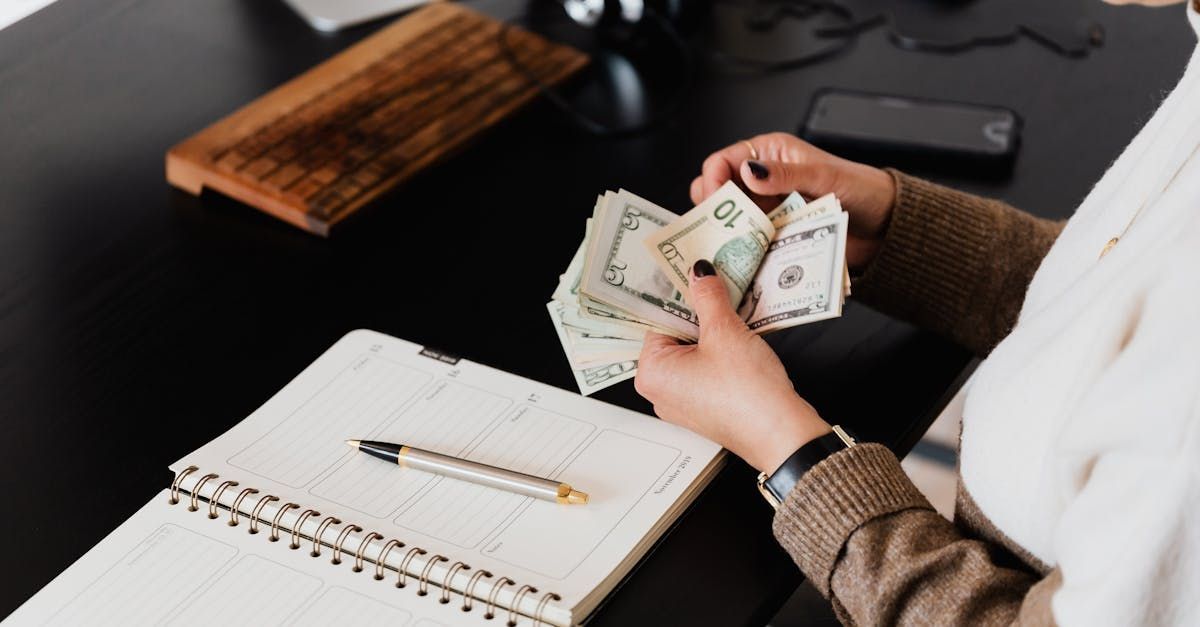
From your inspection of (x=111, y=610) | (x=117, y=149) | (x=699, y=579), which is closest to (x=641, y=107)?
(x=117, y=149)

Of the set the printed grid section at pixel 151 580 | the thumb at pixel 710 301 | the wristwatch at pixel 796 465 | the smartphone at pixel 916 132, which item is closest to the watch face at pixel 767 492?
the wristwatch at pixel 796 465

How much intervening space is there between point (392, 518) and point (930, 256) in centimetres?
58

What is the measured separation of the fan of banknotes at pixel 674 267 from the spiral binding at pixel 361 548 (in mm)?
243

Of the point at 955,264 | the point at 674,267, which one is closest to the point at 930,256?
the point at 955,264

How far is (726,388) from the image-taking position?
990mm

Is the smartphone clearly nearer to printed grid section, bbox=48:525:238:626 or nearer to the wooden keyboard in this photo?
the wooden keyboard

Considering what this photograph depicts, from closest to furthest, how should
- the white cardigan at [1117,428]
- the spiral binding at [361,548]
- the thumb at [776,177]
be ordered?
the white cardigan at [1117,428] → the spiral binding at [361,548] → the thumb at [776,177]

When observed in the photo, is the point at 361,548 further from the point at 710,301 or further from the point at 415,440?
the point at 710,301

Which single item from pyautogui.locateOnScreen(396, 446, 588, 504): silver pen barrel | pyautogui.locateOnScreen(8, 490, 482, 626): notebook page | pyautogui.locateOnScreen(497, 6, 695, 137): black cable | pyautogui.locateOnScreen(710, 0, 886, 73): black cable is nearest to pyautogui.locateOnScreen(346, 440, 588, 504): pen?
pyautogui.locateOnScreen(396, 446, 588, 504): silver pen barrel

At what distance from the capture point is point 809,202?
117cm

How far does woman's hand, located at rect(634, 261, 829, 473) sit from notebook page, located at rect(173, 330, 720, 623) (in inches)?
1.3

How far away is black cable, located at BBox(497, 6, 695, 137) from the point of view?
1483 mm

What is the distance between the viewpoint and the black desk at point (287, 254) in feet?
3.31

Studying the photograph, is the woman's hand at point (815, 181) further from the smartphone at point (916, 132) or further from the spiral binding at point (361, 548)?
the spiral binding at point (361, 548)
